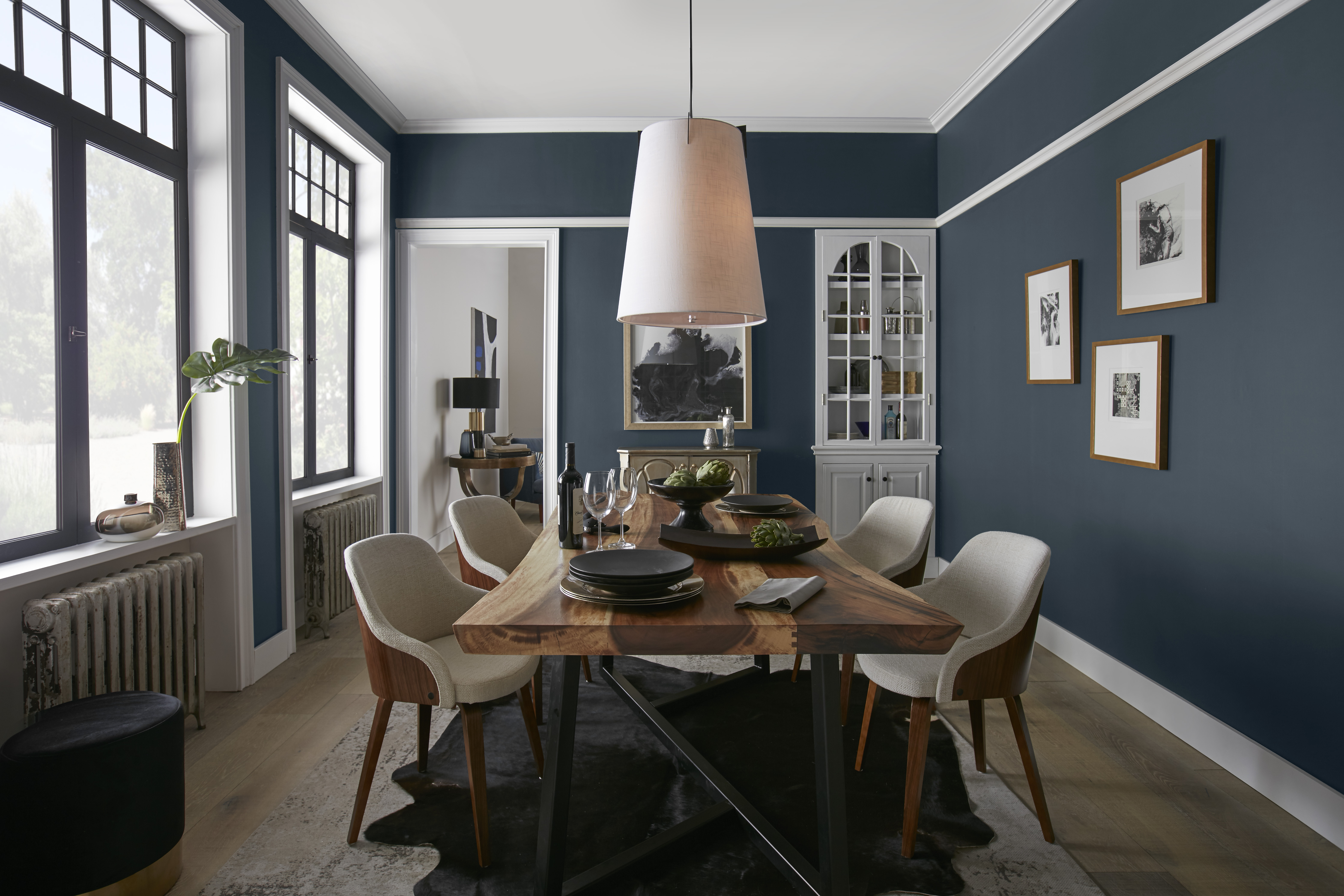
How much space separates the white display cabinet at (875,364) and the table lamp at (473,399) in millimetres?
2599

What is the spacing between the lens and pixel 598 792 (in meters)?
2.31

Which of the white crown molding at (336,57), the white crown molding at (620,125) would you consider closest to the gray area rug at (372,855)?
the white crown molding at (336,57)

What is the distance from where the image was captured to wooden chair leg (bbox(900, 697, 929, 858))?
196 cm

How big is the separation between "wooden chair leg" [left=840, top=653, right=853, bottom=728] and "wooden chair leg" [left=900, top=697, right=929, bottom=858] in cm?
59

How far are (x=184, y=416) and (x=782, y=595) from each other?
252cm

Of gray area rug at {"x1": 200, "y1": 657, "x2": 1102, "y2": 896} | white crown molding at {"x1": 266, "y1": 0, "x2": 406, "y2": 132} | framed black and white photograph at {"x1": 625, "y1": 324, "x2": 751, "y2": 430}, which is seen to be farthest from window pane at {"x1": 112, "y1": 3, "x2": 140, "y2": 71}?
framed black and white photograph at {"x1": 625, "y1": 324, "x2": 751, "y2": 430}

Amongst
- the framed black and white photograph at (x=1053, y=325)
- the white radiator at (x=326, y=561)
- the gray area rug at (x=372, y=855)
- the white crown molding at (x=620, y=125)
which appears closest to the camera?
the gray area rug at (x=372, y=855)

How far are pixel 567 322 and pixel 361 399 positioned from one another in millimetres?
1485

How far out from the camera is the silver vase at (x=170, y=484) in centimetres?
270

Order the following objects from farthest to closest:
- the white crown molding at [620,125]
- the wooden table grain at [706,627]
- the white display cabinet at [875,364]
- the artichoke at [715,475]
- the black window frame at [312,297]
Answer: the white display cabinet at [875,364]
the white crown molding at [620,125]
the black window frame at [312,297]
the artichoke at [715,475]
the wooden table grain at [706,627]

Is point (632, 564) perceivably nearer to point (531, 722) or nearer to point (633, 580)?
point (633, 580)

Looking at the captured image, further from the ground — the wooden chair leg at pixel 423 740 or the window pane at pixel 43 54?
the window pane at pixel 43 54

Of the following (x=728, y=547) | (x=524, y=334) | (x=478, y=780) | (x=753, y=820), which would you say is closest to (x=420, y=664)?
(x=478, y=780)

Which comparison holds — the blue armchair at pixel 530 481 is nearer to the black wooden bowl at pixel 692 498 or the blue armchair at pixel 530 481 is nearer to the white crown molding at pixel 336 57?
the white crown molding at pixel 336 57
